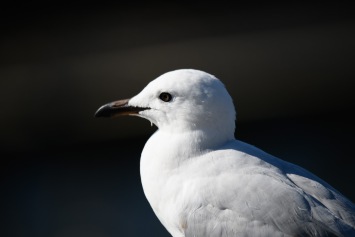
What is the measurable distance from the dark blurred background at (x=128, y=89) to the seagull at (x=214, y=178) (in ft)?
7.10

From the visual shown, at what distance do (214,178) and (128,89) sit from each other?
2.79 m

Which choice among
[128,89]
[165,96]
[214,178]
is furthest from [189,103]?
[128,89]

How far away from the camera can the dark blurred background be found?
4.52 m

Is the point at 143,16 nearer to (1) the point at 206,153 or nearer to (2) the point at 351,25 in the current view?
(2) the point at 351,25

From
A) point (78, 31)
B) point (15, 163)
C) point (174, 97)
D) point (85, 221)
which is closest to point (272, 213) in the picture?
point (174, 97)

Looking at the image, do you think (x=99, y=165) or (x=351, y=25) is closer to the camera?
(x=351, y=25)

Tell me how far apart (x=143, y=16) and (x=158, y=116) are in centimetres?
244

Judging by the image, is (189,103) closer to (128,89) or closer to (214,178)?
(214,178)

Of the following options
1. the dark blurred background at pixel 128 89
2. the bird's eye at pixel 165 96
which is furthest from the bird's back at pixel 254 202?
the dark blurred background at pixel 128 89

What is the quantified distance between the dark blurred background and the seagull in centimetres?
216

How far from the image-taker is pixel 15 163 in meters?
4.94

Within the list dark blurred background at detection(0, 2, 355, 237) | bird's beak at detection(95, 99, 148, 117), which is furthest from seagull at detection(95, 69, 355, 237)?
dark blurred background at detection(0, 2, 355, 237)

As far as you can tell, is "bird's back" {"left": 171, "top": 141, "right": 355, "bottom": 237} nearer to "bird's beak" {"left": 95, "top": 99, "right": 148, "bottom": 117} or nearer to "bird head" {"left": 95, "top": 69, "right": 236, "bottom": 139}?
"bird head" {"left": 95, "top": 69, "right": 236, "bottom": 139}

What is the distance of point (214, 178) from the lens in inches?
82.0
